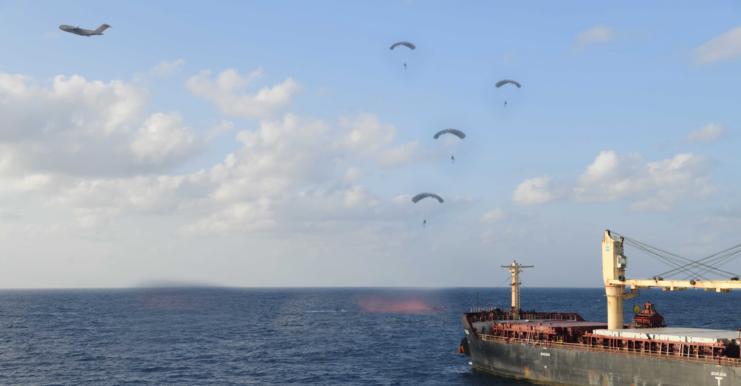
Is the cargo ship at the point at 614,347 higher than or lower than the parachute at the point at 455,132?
lower

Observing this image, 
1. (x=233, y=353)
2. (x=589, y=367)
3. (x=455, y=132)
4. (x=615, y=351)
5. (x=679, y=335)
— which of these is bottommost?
(x=233, y=353)

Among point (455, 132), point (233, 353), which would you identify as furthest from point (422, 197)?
point (233, 353)

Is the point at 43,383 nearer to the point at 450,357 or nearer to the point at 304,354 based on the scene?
the point at 304,354

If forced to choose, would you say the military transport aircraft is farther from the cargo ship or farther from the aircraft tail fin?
the cargo ship

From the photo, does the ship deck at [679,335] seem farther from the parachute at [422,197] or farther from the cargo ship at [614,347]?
the parachute at [422,197]

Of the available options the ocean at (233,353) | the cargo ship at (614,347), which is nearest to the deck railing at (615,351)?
the cargo ship at (614,347)

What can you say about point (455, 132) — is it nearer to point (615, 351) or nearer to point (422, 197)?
point (422, 197)

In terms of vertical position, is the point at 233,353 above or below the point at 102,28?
below
